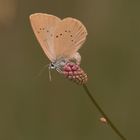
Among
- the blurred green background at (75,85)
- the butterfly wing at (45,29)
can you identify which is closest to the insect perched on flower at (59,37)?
the butterfly wing at (45,29)

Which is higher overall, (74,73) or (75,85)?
(74,73)

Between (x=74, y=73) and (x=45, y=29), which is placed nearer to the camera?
(x=74, y=73)

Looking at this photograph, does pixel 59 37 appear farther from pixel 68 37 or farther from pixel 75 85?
pixel 75 85

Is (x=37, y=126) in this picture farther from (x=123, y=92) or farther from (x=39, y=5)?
(x=39, y=5)

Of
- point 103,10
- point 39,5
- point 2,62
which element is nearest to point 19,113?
point 2,62

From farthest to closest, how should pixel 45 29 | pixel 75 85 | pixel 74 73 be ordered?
1. pixel 75 85
2. pixel 45 29
3. pixel 74 73

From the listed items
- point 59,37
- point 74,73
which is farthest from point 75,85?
point 74,73
